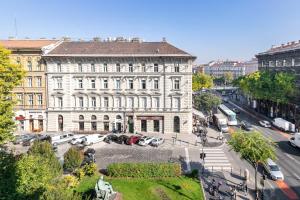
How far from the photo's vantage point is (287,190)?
3353 cm

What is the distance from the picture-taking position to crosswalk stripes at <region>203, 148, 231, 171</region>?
40281 millimetres

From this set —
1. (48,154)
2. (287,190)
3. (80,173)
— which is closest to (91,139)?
(80,173)

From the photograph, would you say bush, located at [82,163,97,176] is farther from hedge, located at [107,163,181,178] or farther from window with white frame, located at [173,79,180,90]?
window with white frame, located at [173,79,180,90]

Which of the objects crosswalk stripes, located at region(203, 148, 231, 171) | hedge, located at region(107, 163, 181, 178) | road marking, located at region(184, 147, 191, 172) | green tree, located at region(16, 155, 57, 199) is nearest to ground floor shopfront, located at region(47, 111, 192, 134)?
road marking, located at region(184, 147, 191, 172)

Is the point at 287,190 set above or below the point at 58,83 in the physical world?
below

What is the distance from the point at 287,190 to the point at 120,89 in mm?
32463

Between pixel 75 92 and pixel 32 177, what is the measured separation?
3268 centimetres

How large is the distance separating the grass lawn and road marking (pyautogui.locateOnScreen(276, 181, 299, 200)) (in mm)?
8627

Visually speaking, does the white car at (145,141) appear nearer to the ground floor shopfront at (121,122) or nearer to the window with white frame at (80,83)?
the ground floor shopfront at (121,122)

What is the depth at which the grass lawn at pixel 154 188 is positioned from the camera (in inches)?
1191

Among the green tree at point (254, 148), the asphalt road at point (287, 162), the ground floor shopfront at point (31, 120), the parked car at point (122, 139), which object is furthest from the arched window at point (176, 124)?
the green tree at point (254, 148)

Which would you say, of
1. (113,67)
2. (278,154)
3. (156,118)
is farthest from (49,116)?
(278,154)

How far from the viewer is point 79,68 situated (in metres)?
57.4

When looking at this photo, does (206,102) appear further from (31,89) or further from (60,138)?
(31,89)
